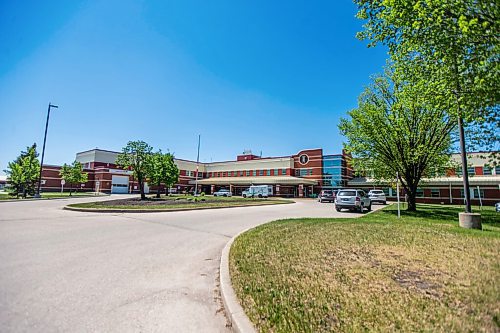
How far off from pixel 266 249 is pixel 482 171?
52.8m

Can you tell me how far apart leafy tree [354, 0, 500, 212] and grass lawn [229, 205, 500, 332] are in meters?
4.98

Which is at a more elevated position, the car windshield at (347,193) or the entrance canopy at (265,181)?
the entrance canopy at (265,181)

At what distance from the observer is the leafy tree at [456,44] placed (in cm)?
763

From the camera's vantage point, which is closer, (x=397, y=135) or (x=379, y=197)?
(x=397, y=135)

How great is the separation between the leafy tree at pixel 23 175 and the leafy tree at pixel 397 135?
40.8m

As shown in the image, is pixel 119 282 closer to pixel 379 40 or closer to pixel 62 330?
pixel 62 330

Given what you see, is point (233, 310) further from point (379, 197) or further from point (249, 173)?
→ point (249, 173)

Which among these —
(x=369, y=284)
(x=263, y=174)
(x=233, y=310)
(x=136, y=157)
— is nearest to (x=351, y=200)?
(x=369, y=284)

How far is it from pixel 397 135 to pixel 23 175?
44.3 metres

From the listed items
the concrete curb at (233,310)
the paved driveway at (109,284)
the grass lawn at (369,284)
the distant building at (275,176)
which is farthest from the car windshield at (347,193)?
the distant building at (275,176)

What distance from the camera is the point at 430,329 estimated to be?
113 inches

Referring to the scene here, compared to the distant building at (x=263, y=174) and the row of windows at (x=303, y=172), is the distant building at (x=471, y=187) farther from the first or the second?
the row of windows at (x=303, y=172)

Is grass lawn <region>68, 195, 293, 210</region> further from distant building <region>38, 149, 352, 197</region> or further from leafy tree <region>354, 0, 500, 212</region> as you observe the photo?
distant building <region>38, 149, 352, 197</region>

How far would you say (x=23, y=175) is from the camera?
33438mm
